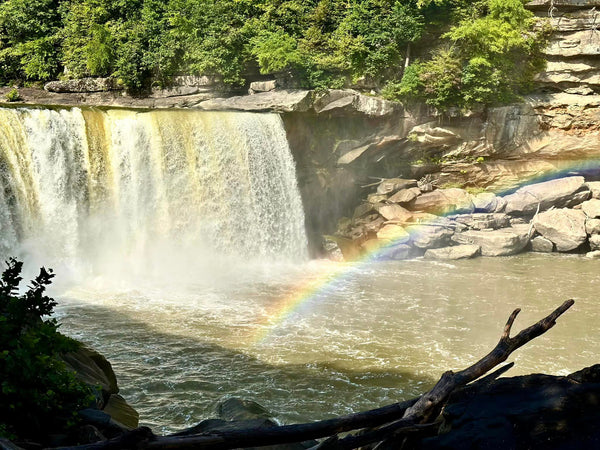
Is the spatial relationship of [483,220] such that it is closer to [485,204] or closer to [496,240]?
[485,204]

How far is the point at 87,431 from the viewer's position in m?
4.10

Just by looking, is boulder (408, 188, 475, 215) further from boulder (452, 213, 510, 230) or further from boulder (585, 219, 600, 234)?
boulder (585, 219, 600, 234)

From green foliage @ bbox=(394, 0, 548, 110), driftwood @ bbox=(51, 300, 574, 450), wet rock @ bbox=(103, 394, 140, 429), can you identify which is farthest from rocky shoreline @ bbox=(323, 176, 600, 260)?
driftwood @ bbox=(51, 300, 574, 450)

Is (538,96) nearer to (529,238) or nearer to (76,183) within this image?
(529,238)

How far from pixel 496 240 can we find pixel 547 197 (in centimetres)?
296

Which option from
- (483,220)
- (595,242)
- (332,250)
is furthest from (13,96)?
(595,242)

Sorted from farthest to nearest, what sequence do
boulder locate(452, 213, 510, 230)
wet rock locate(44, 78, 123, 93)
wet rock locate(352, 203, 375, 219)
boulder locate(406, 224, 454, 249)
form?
wet rock locate(44, 78, 123, 93)
wet rock locate(352, 203, 375, 219)
boulder locate(452, 213, 510, 230)
boulder locate(406, 224, 454, 249)

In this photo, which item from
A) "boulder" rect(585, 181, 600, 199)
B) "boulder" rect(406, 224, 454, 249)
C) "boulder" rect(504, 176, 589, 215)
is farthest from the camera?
"boulder" rect(585, 181, 600, 199)

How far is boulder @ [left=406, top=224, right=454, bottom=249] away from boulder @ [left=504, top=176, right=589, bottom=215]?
3064 mm

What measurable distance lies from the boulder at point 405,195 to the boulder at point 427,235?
4.57 ft

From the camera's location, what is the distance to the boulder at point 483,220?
2103cm

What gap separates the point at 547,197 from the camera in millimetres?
21406

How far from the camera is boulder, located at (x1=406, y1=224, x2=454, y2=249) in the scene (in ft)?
66.5

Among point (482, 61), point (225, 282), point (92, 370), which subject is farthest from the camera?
point (482, 61)
